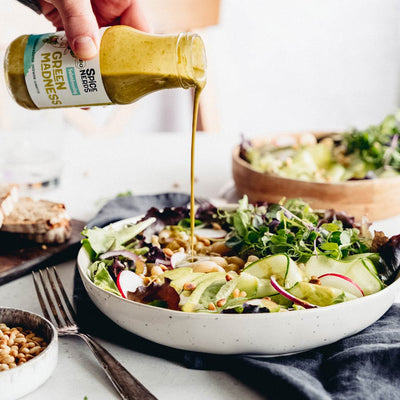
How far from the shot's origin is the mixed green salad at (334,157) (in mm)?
2174

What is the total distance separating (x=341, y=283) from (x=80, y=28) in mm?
777

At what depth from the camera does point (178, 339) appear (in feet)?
3.53

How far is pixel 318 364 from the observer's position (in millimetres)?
1093

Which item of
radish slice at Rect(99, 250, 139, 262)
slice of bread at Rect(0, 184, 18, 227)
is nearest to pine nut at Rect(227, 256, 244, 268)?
radish slice at Rect(99, 250, 139, 262)

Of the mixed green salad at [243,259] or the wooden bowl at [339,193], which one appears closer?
the mixed green salad at [243,259]

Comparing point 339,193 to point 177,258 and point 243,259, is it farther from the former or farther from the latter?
point 177,258

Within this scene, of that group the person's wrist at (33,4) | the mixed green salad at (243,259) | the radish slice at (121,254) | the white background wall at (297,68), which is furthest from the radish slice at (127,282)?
the white background wall at (297,68)

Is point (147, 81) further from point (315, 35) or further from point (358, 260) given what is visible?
→ point (315, 35)

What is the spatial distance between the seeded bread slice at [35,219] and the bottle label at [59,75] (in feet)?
1.44

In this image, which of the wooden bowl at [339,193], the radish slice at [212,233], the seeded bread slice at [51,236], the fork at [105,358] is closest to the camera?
the fork at [105,358]

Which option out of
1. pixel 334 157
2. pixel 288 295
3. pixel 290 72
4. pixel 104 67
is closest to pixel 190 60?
pixel 104 67

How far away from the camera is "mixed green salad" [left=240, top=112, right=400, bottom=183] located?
217 cm

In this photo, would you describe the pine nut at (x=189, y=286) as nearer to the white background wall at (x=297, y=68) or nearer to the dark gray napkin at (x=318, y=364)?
the dark gray napkin at (x=318, y=364)

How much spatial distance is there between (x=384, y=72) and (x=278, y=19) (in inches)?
38.3
